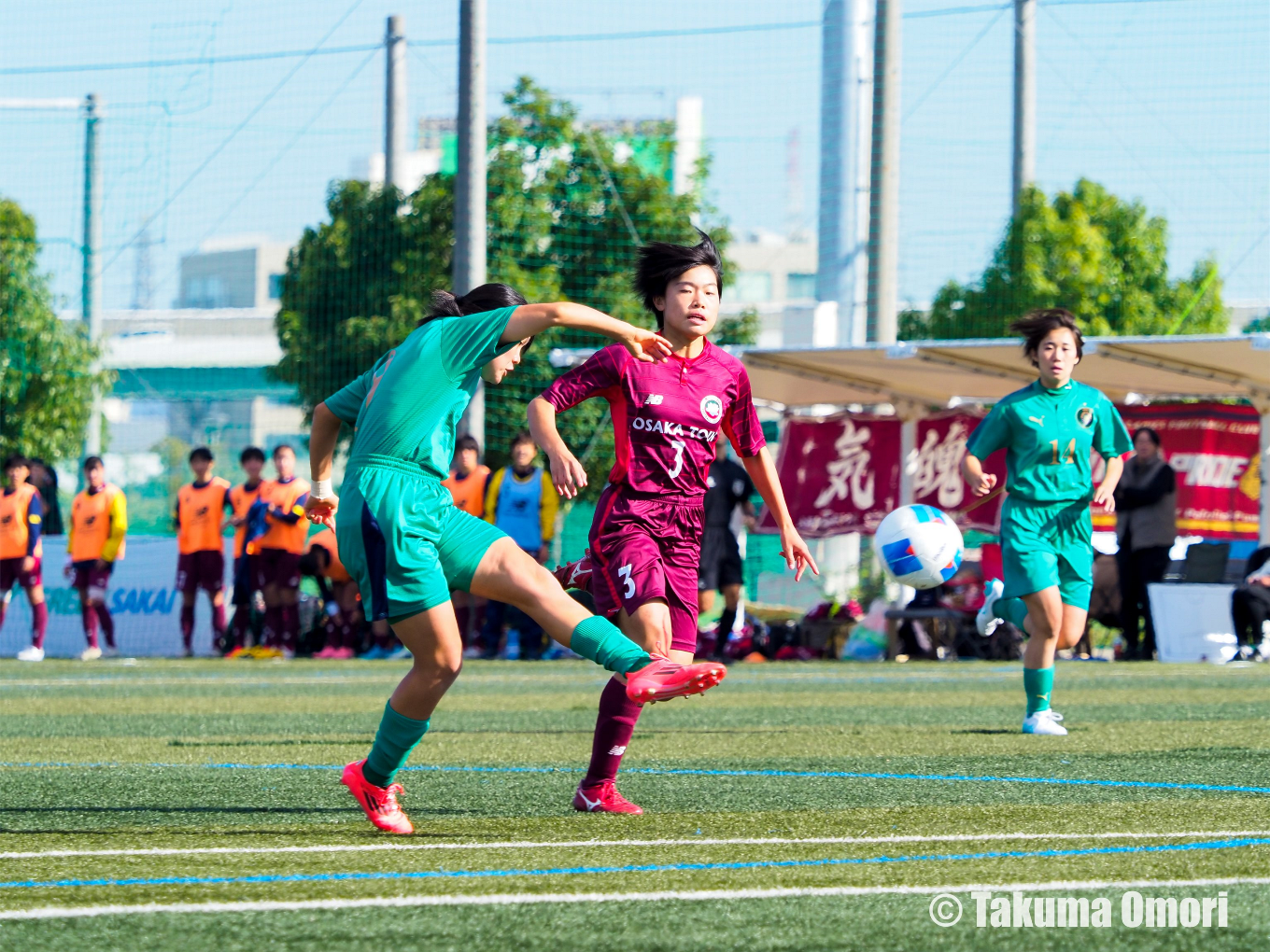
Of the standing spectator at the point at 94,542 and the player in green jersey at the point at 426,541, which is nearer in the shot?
the player in green jersey at the point at 426,541

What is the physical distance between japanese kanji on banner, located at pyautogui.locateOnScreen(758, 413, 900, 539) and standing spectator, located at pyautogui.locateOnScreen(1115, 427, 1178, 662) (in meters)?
3.16

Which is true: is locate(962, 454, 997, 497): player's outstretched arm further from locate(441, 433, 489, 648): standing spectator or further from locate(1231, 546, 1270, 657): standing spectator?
locate(441, 433, 489, 648): standing spectator

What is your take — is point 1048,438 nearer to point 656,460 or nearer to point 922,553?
point 922,553

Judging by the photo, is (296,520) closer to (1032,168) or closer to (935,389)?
(935,389)

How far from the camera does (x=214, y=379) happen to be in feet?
184

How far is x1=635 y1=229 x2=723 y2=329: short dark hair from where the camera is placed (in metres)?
5.83

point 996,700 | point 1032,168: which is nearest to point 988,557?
point 996,700

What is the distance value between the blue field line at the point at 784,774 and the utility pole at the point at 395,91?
1744 centimetres

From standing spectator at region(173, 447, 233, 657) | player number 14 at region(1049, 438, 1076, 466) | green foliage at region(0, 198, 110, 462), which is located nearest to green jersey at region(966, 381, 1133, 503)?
player number 14 at region(1049, 438, 1076, 466)

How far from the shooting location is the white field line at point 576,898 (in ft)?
12.2

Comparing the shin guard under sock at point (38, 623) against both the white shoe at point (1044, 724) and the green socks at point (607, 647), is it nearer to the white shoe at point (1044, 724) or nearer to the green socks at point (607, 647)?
the white shoe at point (1044, 724)

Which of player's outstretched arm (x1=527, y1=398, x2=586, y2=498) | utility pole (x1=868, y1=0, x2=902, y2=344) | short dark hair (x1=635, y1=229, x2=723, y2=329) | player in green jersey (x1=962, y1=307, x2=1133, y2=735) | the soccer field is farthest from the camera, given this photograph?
utility pole (x1=868, y1=0, x2=902, y2=344)

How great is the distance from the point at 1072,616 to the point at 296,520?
998 cm

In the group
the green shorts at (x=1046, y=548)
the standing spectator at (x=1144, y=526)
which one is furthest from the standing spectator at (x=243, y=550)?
the green shorts at (x=1046, y=548)
